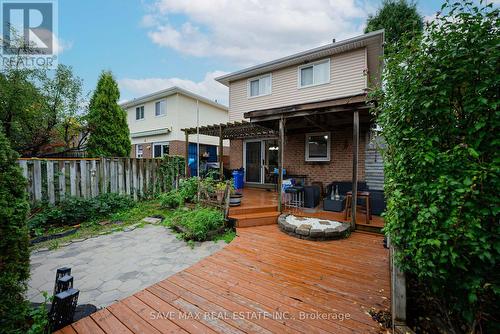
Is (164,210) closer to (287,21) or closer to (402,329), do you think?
(402,329)

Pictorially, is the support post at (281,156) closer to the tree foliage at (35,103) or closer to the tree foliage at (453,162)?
the tree foliage at (453,162)

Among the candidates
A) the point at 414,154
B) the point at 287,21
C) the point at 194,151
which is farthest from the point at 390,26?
the point at 414,154

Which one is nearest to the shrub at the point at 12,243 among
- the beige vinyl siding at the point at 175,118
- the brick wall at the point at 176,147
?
the brick wall at the point at 176,147

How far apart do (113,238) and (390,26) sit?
74.4 ft

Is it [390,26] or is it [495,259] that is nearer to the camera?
[495,259]

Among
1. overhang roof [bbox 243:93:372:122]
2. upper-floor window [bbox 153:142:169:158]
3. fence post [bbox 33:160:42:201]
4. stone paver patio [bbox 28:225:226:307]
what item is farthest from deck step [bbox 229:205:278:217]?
upper-floor window [bbox 153:142:169:158]

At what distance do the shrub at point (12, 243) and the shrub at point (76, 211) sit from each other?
424 cm

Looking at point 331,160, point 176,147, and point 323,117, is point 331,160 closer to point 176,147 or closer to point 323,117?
point 323,117

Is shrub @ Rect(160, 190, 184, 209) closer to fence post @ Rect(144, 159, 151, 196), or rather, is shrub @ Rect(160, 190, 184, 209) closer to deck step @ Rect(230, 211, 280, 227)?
fence post @ Rect(144, 159, 151, 196)

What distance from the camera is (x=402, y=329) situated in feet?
6.00

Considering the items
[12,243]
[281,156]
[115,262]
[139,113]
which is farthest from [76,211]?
[139,113]

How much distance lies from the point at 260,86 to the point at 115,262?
353 inches

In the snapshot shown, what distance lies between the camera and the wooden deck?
6.79ft

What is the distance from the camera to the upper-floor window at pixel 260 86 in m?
9.79
